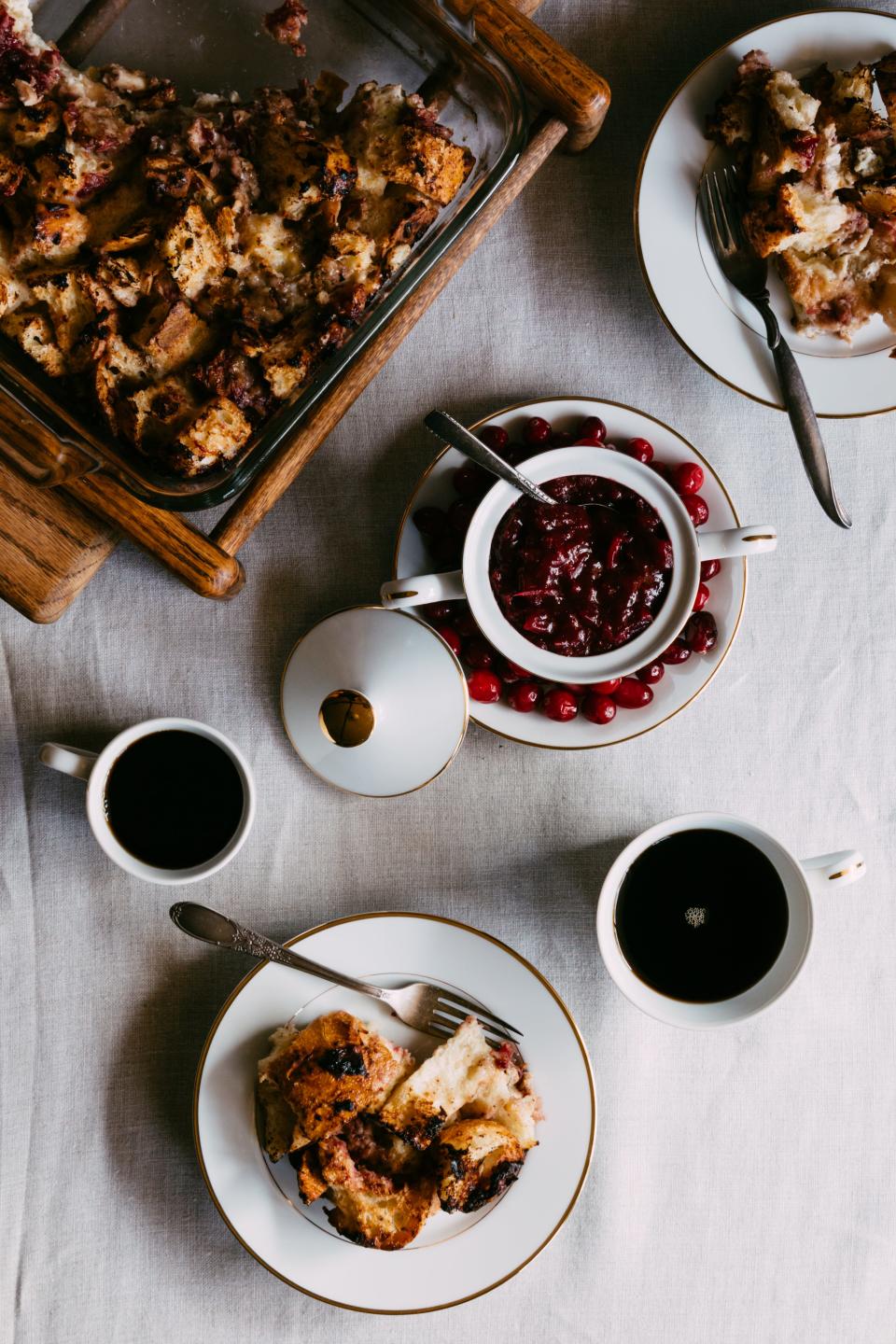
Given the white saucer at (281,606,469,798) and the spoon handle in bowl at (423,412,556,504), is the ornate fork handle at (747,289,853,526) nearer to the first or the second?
the spoon handle in bowl at (423,412,556,504)

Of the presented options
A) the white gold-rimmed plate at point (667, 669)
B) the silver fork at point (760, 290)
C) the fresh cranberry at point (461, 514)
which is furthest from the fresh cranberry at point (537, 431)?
the silver fork at point (760, 290)

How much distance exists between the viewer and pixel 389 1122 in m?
1.34

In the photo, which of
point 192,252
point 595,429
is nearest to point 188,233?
point 192,252

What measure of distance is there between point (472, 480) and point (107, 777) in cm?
64

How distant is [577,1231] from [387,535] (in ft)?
3.57

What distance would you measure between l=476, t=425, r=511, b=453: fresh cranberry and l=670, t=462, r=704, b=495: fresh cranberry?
25cm

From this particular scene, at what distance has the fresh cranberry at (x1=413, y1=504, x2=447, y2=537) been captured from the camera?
135 cm

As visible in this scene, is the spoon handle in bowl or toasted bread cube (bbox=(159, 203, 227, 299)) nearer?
toasted bread cube (bbox=(159, 203, 227, 299))

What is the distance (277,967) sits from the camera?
1.36m

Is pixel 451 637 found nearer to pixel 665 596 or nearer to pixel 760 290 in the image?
pixel 665 596

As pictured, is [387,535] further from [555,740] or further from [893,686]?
[893,686]

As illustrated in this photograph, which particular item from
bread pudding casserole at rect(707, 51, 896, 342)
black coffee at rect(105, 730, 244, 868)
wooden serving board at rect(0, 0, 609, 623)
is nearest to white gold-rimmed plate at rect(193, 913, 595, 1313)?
black coffee at rect(105, 730, 244, 868)

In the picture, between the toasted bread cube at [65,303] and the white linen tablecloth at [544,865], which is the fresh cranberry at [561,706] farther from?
the toasted bread cube at [65,303]

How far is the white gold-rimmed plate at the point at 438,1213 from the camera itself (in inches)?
53.9
